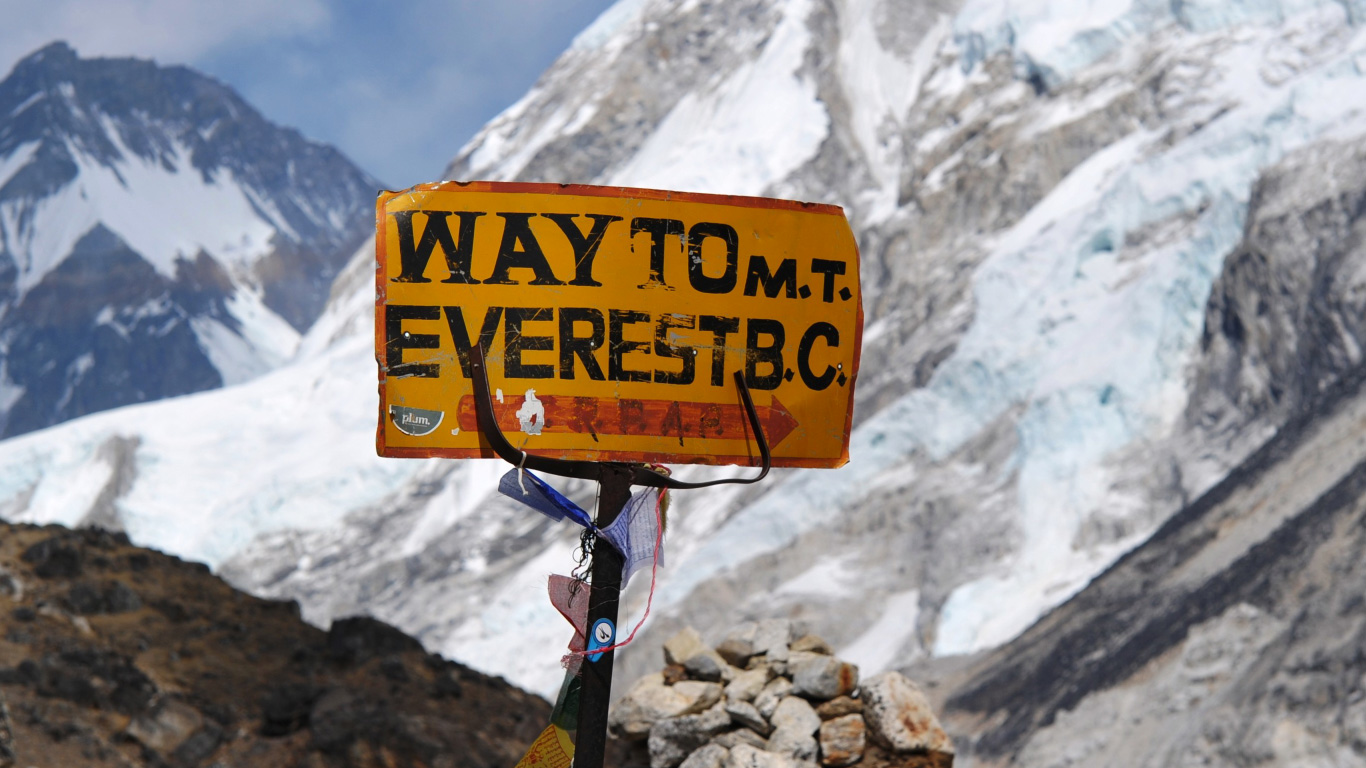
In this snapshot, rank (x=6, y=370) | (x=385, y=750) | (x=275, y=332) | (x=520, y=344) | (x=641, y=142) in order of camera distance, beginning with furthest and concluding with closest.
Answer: (x=275, y=332)
(x=6, y=370)
(x=641, y=142)
(x=385, y=750)
(x=520, y=344)

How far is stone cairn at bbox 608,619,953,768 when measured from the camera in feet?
19.0

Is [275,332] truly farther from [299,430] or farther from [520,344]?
[520,344]

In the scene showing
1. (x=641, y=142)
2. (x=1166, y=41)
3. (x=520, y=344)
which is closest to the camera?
(x=520, y=344)

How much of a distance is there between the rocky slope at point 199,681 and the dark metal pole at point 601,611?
4.56m

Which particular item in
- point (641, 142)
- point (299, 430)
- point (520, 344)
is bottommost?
point (520, 344)

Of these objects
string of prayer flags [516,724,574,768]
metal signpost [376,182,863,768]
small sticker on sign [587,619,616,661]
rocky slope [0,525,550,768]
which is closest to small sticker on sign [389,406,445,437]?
metal signpost [376,182,863,768]

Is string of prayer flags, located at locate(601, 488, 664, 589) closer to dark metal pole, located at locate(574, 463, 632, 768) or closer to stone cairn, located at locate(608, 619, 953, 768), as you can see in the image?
dark metal pole, located at locate(574, 463, 632, 768)

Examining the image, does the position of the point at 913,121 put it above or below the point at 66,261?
below

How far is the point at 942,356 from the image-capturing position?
2183 inches

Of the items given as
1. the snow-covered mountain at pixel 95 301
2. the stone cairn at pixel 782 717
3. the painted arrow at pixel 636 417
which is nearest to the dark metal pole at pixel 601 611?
the painted arrow at pixel 636 417

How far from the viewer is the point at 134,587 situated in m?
9.87

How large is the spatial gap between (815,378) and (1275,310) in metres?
43.0

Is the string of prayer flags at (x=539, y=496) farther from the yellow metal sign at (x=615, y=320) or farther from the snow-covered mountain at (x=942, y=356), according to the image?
the snow-covered mountain at (x=942, y=356)

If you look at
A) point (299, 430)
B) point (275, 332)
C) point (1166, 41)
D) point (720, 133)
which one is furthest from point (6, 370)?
point (1166, 41)
